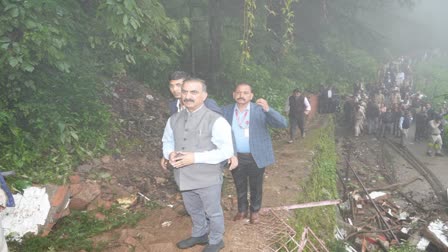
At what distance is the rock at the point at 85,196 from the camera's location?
511 cm

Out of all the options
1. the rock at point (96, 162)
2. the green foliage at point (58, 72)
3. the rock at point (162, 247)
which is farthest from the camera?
the rock at point (96, 162)

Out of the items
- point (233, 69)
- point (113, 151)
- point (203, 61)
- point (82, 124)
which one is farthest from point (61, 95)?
point (233, 69)

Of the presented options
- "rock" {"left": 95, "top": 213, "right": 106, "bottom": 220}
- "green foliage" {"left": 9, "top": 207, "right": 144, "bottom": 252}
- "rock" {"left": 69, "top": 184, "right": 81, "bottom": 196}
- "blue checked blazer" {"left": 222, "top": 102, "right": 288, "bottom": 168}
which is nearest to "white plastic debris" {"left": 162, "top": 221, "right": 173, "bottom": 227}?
"green foliage" {"left": 9, "top": 207, "right": 144, "bottom": 252}

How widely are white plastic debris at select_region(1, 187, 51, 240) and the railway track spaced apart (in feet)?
31.9

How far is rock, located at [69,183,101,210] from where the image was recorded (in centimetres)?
511

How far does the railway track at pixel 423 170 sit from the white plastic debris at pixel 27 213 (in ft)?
31.9

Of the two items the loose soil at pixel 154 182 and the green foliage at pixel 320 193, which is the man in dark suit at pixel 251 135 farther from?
the green foliage at pixel 320 193

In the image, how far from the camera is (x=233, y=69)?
12.0 metres

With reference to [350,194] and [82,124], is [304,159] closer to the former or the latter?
[350,194]

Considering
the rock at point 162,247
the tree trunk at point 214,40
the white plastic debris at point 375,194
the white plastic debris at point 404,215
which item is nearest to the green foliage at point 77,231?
the rock at point 162,247

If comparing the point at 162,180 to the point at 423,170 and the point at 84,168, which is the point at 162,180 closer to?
the point at 84,168

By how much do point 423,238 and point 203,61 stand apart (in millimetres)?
7487

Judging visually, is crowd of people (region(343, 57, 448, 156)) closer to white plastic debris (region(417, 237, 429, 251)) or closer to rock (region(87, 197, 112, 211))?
white plastic debris (region(417, 237, 429, 251))

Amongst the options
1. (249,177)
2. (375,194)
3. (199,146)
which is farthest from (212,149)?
(375,194)
